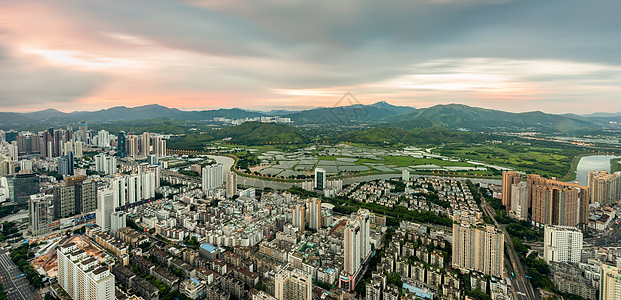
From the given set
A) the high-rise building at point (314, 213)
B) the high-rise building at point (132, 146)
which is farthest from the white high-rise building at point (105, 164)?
the high-rise building at point (314, 213)

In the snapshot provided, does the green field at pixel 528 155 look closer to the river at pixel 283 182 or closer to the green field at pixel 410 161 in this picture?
the green field at pixel 410 161

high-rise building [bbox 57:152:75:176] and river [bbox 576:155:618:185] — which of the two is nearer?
high-rise building [bbox 57:152:75:176]

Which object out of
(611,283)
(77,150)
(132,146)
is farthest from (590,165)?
(77,150)

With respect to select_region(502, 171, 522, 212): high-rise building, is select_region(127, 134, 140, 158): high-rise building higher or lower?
higher

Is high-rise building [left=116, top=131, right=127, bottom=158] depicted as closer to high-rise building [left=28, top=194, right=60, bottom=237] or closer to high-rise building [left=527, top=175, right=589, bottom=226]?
high-rise building [left=28, top=194, right=60, bottom=237]

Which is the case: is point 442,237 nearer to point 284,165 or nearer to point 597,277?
point 597,277

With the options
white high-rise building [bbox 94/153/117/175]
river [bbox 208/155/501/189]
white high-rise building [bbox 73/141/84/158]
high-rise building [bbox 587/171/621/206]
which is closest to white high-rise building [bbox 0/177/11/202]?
white high-rise building [bbox 94/153/117/175]
